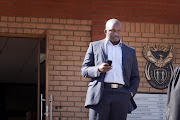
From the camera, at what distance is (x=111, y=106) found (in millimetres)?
5129

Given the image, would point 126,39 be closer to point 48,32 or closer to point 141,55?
point 141,55

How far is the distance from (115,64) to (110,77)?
7.3 inches

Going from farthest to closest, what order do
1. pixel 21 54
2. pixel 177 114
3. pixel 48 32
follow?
pixel 21 54 → pixel 48 32 → pixel 177 114

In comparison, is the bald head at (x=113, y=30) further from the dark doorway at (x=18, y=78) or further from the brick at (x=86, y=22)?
the dark doorway at (x=18, y=78)

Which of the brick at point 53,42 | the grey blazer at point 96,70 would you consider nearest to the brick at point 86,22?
the brick at point 53,42

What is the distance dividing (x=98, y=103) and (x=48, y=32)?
245 cm

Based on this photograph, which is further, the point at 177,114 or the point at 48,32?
the point at 48,32

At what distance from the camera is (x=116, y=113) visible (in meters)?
5.11

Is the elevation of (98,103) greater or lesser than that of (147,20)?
lesser

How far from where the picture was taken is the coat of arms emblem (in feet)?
25.5

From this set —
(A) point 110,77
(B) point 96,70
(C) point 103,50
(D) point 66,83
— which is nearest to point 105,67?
(B) point 96,70

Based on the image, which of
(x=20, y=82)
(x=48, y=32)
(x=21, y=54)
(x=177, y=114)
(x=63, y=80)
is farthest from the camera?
(x=20, y=82)

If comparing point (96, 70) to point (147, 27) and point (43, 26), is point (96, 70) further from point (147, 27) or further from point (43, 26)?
point (147, 27)

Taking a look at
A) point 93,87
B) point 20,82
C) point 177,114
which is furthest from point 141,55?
point 20,82
